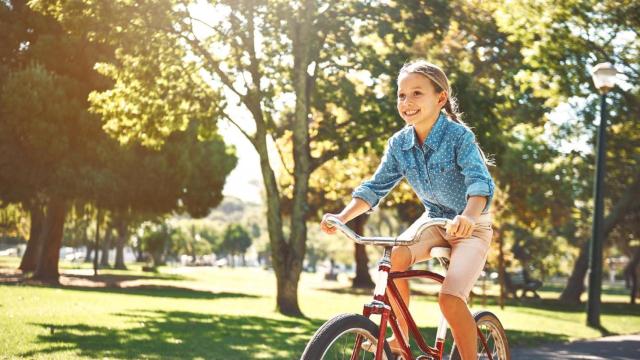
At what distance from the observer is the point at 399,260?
12.9 ft

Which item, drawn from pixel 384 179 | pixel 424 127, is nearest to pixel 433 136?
pixel 424 127

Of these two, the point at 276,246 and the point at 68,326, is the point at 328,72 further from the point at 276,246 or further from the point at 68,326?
the point at 68,326

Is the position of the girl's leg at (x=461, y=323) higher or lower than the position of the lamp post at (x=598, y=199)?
lower

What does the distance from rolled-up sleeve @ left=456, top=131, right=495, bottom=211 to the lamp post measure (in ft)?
34.4

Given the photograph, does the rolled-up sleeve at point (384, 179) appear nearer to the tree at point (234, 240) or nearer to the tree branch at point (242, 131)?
the tree branch at point (242, 131)

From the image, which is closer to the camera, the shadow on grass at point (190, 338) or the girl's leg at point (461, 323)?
the girl's leg at point (461, 323)

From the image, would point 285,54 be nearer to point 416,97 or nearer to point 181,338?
point 181,338

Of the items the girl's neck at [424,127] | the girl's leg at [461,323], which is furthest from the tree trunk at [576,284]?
the girl's neck at [424,127]

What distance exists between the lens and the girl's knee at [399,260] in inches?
154

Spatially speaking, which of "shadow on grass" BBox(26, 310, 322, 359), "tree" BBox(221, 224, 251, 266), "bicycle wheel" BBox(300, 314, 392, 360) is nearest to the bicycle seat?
"bicycle wheel" BBox(300, 314, 392, 360)

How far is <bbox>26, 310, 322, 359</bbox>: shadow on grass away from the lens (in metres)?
8.35

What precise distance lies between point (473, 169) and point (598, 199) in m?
11.9

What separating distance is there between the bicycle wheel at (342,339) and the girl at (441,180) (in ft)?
0.90

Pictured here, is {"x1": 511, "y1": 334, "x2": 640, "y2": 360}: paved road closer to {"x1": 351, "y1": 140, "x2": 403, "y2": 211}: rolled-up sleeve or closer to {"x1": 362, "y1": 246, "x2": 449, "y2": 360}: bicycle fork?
{"x1": 351, "y1": 140, "x2": 403, "y2": 211}: rolled-up sleeve
